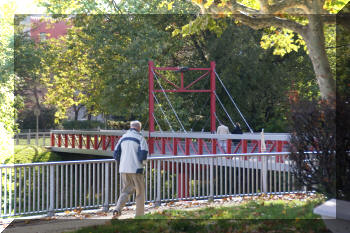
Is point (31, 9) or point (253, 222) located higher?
point (31, 9)

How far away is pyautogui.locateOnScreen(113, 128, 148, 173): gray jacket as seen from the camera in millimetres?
9148

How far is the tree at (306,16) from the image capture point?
11.7 m

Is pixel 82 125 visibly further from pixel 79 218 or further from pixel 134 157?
pixel 134 157

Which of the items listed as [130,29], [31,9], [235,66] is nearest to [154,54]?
[130,29]

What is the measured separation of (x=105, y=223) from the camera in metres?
8.48

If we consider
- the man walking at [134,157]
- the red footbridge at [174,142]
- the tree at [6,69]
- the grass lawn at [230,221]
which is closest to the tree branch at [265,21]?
the grass lawn at [230,221]

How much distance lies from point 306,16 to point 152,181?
537 cm

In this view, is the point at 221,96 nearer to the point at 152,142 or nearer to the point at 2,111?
the point at 152,142

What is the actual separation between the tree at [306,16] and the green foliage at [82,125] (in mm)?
38543

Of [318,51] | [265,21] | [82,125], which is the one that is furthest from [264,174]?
[82,125]

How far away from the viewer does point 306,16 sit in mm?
13141

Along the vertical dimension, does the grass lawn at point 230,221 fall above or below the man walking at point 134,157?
below

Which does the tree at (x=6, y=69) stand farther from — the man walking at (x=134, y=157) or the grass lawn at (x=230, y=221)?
the grass lawn at (x=230, y=221)

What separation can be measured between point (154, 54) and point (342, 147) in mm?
25732
